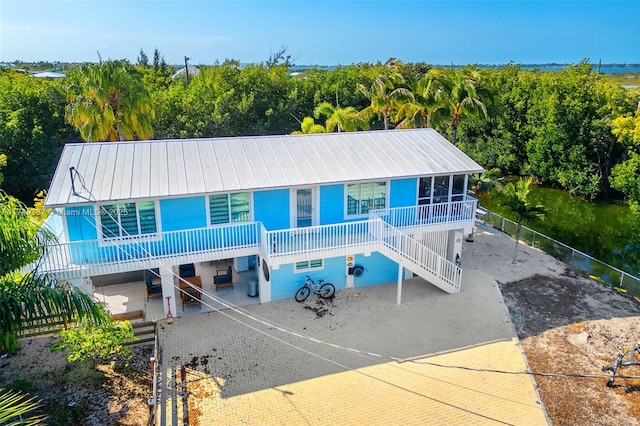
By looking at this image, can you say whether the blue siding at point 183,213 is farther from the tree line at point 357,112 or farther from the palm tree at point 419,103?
the palm tree at point 419,103

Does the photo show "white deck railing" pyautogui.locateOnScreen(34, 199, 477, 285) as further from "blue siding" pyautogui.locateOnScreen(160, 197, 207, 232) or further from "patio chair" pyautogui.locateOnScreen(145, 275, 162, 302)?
"patio chair" pyautogui.locateOnScreen(145, 275, 162, 302)

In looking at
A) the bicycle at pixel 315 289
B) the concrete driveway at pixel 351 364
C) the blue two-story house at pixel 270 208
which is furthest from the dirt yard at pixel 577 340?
the bicycle at pixel 315 289

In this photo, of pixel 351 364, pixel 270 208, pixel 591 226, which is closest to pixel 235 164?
pixel 270 208

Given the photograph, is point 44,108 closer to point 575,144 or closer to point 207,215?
point 207,215

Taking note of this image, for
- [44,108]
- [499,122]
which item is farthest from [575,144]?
[44,108]

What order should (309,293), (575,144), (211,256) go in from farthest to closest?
(575,144) < (309,293) < (211,256)

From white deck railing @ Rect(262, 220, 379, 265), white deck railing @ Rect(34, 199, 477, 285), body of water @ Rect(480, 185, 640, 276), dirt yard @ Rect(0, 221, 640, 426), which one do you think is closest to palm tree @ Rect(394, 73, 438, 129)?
body of water @ Rect(480, 185, 640, 276)

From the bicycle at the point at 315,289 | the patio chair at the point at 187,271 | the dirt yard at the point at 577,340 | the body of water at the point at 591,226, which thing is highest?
the patio chair at the point at 187,271
